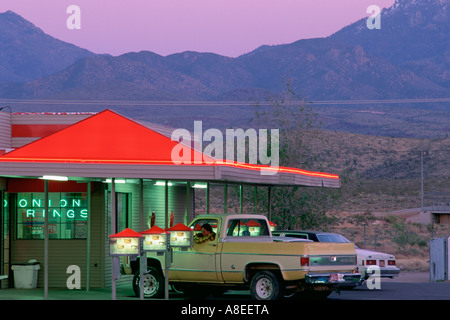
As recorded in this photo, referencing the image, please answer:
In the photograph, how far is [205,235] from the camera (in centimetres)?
2080

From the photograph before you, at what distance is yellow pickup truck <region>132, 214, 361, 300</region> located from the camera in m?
19.8

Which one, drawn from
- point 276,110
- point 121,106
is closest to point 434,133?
point 121,106

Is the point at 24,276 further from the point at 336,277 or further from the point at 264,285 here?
the point at 336,277

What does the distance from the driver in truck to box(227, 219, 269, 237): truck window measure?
0.41m

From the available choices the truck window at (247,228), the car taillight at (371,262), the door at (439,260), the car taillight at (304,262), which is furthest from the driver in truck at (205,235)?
the door at (439,260)

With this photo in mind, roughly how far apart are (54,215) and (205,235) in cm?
597

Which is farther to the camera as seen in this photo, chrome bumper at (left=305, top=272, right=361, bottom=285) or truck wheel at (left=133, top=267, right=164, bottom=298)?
truck wheel at (left=133, top=267, right=164, bottom=298)

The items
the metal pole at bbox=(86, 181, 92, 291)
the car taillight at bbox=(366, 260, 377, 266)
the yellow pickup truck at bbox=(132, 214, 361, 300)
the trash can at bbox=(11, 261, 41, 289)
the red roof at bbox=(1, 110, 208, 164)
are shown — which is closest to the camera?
the yellow pickup truck at bbox=(132, 214, 361, 300)

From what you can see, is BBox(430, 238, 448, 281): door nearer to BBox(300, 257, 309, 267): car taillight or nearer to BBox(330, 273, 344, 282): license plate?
BBox(330, 273, 344, 282): license plate

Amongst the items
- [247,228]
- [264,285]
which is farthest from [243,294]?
[264,285]

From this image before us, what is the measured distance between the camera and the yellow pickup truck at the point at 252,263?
64.9 ft

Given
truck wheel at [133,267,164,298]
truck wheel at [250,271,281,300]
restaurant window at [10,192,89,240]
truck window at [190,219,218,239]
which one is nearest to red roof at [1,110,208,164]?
truck window at [190,219,218,239]

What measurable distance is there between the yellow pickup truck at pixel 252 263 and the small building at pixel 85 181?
108cm
